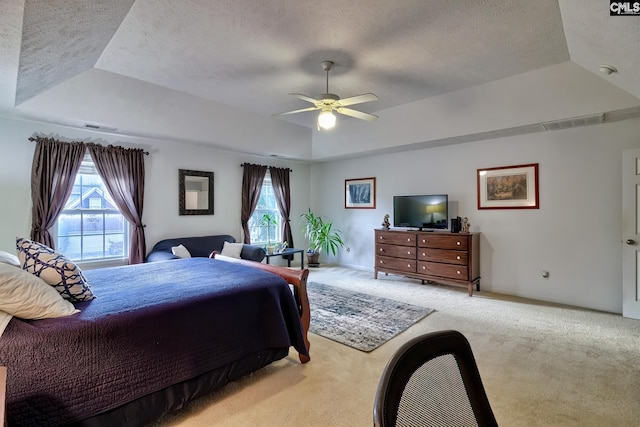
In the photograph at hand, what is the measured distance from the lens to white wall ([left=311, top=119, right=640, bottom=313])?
3928 mm

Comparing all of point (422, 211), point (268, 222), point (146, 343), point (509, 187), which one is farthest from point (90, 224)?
point (509, 187)

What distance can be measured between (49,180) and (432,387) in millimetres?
4984

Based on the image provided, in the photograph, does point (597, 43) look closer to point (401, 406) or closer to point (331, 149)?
point (401, 406)

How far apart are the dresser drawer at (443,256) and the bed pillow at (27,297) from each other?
450 centimetres

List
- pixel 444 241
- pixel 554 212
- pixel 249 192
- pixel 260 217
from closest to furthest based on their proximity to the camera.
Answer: pixel 554 212 → pixel 444 241 → pixel 249 192 → pixel 260 217

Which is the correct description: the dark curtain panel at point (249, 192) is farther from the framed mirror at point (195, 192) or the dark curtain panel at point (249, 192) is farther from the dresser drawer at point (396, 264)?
the dresser drawer at point (396, 264)

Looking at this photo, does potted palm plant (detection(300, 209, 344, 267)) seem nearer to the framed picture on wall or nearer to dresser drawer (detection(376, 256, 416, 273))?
the framed picture on wall

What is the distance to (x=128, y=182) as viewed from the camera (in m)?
4.66

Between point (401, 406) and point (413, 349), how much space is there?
13cm

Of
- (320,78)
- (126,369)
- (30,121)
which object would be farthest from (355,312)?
(30,121)

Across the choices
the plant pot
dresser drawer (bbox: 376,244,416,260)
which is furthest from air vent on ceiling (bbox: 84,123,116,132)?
dresser drawer (bbox: 376,244,416,260)

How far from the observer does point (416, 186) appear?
18.9ft

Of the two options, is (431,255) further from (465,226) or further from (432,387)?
(432,387)

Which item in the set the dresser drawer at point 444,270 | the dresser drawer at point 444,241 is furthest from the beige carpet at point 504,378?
the dresser drawer at point 444,241
